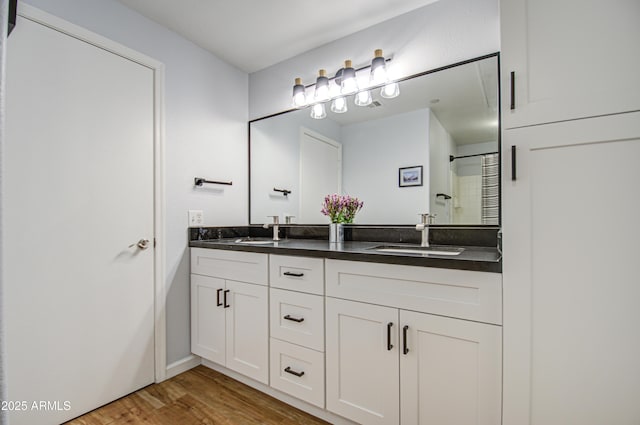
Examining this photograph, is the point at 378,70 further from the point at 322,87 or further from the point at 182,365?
the point at 182,365

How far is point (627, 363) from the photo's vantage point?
0.93 meters

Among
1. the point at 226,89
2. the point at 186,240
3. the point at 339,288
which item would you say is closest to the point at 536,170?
the point at 339,288

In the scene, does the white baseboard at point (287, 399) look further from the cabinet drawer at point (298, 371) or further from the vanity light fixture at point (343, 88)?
the vanity light fixture at point (343, 88)

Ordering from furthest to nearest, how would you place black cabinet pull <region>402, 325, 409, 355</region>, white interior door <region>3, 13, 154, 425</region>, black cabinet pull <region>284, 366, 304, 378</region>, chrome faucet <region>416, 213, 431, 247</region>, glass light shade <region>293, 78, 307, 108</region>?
1. glass light shade <region>293, 78, 307, 108</region>
2. chrome faucet <region>416, 213, 431, 247</region>
3. black cabinet pull <region>284, 366, 304, 378</region>
4. white interior door <region>3, 13, 154, 425</region>
5. black cabinet pull <region>402, 325, 409, 355</region>

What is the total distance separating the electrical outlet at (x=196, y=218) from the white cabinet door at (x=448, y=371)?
1.61 m

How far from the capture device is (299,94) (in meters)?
2.26

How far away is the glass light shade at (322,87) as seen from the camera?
84.0 inches

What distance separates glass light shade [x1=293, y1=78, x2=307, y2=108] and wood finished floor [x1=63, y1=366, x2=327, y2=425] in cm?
197

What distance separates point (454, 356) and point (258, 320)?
1056 millimetres

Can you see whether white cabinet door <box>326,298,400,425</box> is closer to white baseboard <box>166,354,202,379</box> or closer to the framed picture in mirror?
the framed picture in mirror

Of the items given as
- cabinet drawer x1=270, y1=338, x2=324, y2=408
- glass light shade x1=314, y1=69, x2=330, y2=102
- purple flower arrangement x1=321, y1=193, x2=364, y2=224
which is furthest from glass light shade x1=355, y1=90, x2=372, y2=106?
cabinet drawer x1=270, y1=338, x2=324, y2=408

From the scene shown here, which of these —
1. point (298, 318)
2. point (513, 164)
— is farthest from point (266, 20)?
point (298, 318)

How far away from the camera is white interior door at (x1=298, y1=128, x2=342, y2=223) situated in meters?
2.21

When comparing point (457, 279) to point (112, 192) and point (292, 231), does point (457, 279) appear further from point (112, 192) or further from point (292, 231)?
point (112, 192)
